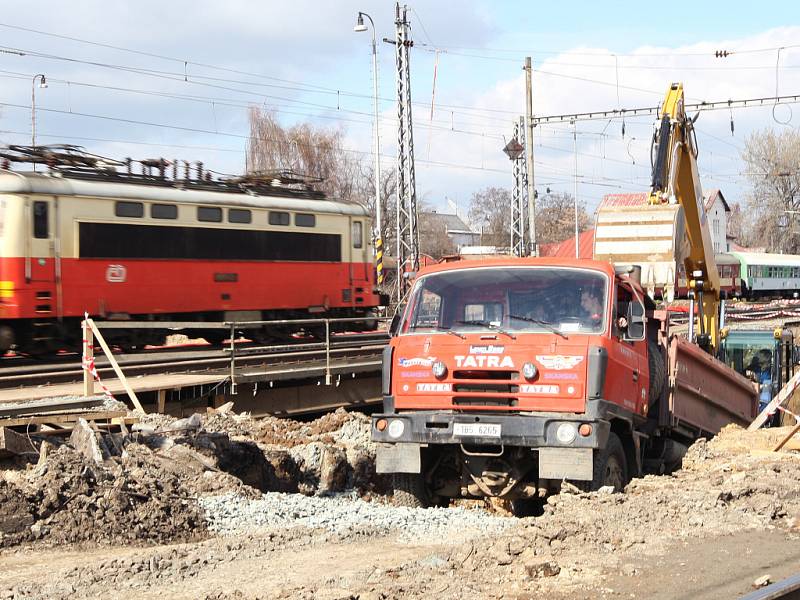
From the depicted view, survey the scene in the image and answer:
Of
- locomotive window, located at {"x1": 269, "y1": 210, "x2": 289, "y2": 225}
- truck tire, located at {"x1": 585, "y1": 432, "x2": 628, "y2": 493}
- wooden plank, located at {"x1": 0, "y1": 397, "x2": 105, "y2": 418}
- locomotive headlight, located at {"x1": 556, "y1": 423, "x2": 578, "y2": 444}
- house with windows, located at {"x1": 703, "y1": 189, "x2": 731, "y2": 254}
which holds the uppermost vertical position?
house with windows, located at {"x1": 703, "y1": 189, "x2": 731, "y2": 254}

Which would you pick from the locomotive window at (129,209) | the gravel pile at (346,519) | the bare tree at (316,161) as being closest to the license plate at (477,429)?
the gravel pile at (346,519)

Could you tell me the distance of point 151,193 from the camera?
70.3 ft

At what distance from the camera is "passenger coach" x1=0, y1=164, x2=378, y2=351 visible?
63.7ft

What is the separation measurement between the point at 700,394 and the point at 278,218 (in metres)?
13.5

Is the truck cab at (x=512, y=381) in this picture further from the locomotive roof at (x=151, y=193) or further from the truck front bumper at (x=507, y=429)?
the locomotive roof at (x=151, y=193)

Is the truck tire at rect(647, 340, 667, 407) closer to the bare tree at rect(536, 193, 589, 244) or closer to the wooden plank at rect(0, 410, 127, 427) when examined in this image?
the wooden plank at rect(0, 410, 127, 427)

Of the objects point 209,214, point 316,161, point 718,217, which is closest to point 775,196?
point 718,217

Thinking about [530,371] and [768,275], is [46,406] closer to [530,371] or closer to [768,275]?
[530,371]

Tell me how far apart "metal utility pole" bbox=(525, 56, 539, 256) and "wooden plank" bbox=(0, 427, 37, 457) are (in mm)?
23091

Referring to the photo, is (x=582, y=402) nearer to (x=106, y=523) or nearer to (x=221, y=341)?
(x=106, y=523)

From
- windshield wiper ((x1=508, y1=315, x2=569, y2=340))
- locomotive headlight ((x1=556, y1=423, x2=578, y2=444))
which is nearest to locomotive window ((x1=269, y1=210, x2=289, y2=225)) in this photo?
windshield wiper ((x1=508, y1=315, x2=569, y2=340))

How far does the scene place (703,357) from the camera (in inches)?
489

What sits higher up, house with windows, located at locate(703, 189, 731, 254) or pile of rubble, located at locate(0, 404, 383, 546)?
house with windows, located at locate(703, 189, 731, 254)

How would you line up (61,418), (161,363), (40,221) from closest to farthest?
(61,418), (161,363), (40,221)
